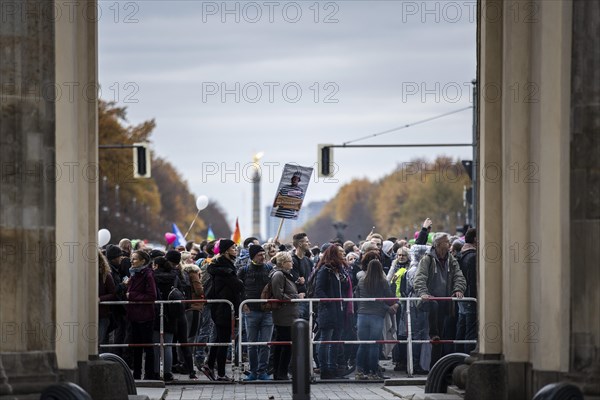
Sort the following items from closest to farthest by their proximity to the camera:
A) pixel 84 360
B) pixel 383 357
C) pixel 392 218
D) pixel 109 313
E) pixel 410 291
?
pixel 84 360
pixel 109 313
pixel 410 291
pixel 383 357
pixel 392 218

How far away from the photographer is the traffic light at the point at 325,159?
166 feet

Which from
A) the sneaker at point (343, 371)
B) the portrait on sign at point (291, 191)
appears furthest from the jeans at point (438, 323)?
the portrait on sign at point (291, 191)

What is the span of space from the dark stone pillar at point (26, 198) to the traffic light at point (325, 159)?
32.5 metres

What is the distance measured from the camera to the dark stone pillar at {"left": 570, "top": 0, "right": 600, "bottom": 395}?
18109 mm

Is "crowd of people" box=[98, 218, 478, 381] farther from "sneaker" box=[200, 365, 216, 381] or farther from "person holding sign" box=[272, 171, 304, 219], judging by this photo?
"person holding sign" box=[272, 171, 304, 219]

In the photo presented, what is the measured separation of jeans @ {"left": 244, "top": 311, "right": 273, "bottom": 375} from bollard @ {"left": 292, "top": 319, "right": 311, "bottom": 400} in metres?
7.85

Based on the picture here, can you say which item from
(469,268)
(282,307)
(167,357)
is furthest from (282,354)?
(469,268)

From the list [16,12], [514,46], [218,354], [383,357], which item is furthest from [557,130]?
[383,357]

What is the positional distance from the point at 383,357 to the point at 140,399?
9956 millimetres

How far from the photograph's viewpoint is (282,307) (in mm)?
26266

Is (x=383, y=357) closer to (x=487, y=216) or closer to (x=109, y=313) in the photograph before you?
(x=109, y=313)

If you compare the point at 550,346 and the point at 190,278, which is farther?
the point at 190,278

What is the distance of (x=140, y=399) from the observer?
68.1 feet

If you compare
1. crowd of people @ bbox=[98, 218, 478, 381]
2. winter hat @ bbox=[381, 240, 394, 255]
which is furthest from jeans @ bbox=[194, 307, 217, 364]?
winter hat @ bbox=[381, 240, 394, 255]
